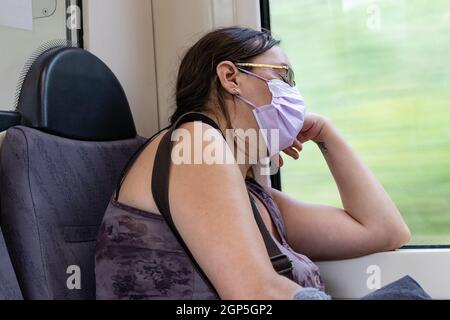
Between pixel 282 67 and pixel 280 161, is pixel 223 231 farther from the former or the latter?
pixel 280 161

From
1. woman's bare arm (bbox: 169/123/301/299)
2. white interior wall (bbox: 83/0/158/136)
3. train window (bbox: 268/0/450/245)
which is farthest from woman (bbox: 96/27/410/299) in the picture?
white interior wall (bbox: 83/0/158/136)

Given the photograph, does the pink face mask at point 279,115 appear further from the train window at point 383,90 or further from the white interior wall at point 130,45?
the white interior wall at point 130,45

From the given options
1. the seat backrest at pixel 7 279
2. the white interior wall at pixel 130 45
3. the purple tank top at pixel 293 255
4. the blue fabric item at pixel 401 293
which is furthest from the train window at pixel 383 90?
the seat backrest at pixel 7 279

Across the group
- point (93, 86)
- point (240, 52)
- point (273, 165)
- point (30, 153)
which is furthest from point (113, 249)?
point (273, 165)

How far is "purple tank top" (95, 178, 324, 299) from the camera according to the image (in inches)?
41.1

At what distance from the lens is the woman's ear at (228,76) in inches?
49.8

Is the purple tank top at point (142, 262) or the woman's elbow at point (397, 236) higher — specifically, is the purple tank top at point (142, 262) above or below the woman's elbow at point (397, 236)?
above

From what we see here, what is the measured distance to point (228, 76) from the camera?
1273 millimetres

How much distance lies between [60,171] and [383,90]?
0.94 meters

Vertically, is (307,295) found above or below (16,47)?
below

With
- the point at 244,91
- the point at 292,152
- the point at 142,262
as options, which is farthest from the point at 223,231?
the point at 292,152

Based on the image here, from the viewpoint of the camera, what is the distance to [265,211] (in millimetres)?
1409

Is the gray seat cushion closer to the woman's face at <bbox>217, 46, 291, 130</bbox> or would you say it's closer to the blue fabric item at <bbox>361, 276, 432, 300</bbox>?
the woman's face at <bbox>217, 46, 291, 130</bbox>
